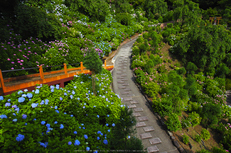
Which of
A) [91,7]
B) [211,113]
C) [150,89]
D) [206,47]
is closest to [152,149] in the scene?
[150,89]

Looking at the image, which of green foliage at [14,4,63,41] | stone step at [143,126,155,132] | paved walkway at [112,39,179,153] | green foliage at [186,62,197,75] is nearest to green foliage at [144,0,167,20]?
green foliage at [186,62,197,75]

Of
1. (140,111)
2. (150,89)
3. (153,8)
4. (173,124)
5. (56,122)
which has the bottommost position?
(173,124)

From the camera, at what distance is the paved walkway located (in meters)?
5.58

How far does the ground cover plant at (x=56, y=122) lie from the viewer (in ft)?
8.54

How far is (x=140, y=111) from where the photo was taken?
7.17 metres

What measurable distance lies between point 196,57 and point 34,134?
1551 cm

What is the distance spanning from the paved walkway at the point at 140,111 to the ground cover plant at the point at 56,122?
1.99m

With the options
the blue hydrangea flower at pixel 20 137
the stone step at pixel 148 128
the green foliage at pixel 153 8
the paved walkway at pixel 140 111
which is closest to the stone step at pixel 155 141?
the paved walkway at pixel 140 111

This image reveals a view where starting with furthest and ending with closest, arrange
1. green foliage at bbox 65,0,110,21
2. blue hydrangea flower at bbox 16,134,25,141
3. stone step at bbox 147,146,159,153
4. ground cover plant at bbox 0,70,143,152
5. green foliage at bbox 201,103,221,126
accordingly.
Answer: green foliage at bbox 65,0,110,21
green foliage at bbox 201,103,221,126
stone step at bbox 147,146,159,153
ground cover plant at bbox 0,70,143,152
blue hydrangea flower at bbox 16,134,25,141

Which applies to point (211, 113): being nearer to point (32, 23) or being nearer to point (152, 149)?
point (152, 149)

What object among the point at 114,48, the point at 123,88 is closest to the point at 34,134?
the point at 123,88

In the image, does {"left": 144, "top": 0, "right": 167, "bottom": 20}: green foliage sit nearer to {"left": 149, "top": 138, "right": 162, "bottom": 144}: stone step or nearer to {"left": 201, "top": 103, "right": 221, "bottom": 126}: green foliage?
{"left": 201, "top": 103, "right": 221, "bottom": 126}: green foliage

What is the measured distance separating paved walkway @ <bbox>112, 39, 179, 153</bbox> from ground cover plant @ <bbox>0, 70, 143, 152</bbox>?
1993 mm

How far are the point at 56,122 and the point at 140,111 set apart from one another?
4.99 m
